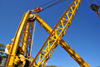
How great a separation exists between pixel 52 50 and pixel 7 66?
7.50 metres

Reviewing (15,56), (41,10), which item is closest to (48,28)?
(41,10)

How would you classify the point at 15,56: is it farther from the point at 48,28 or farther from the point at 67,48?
the point at 48,28

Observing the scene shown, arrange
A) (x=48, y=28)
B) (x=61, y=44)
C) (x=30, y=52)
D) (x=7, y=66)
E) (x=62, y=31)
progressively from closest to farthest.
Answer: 1. (x=7, y=66)
2. (x=30, y=52)
3. (x=62, y=31)
4. (x=61, y=44)
5. (x=48, y=28)

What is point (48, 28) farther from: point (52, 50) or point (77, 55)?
point (77, 55)

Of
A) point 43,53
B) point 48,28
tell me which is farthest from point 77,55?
point 48,28

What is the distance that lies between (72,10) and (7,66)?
562 inches

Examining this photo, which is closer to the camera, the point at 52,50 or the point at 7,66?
the point at 7,66

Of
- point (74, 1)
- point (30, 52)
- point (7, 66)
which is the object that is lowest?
point (7, 66)

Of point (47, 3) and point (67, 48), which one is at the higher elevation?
point (47, 3)

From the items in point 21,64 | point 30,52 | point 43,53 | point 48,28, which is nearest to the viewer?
point 21,64

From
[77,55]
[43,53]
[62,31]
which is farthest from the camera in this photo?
[77,55]

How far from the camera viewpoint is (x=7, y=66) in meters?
7.74

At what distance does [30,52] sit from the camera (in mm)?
12516

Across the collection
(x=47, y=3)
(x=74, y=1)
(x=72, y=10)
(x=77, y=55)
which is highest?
(x=47, y=3)
